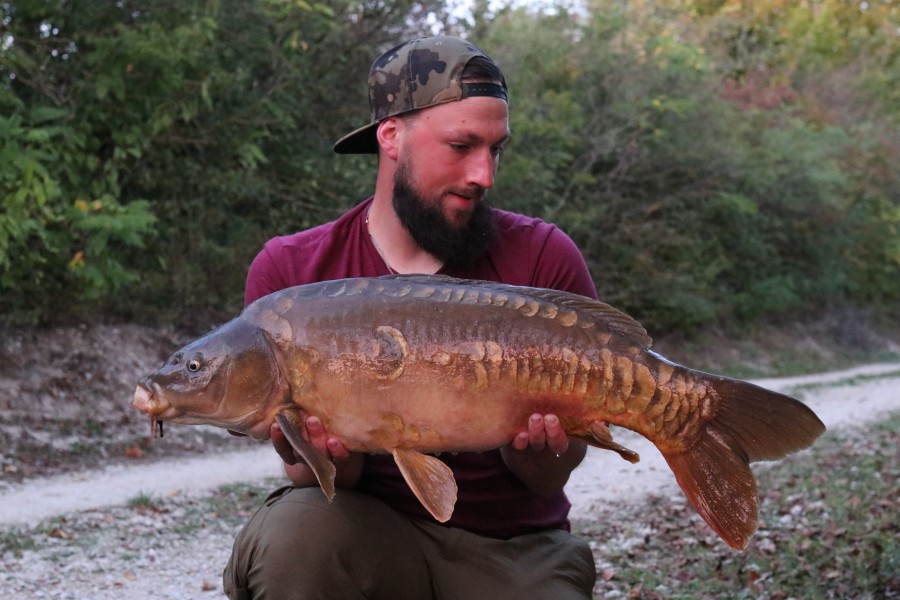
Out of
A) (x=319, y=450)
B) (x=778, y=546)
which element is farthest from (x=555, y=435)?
(x=778, y=546)

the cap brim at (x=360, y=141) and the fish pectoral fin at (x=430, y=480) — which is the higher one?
the cap brim at (x=360, y=141)

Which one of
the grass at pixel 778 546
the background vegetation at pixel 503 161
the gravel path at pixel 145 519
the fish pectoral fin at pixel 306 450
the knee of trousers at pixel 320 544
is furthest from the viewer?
the background vegetation at pixel 503 161

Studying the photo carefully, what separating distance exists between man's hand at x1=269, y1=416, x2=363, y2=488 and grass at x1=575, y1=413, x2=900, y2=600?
103 inches

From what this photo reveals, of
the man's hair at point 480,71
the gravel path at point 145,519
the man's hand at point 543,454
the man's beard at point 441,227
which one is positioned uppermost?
the man's hair at point 480,71

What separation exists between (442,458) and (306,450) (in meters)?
0.78

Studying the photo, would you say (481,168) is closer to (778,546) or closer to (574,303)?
(574,303)

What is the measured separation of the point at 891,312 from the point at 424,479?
96.2 ft

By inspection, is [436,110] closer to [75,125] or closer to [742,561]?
[742,561]

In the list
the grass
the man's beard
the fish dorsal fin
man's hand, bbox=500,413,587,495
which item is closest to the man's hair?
the man's beard

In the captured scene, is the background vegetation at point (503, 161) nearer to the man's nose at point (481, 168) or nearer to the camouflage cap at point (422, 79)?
the camouflage cap at point (422, 79)

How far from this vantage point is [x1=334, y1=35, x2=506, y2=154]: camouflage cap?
3.32 m

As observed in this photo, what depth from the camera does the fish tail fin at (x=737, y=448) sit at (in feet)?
9.20

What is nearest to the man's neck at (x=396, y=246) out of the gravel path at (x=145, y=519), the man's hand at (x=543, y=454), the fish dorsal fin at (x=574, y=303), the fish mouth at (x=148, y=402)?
the fish dorsal fin at (x=574, y=303)

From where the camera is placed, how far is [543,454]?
304 cm
